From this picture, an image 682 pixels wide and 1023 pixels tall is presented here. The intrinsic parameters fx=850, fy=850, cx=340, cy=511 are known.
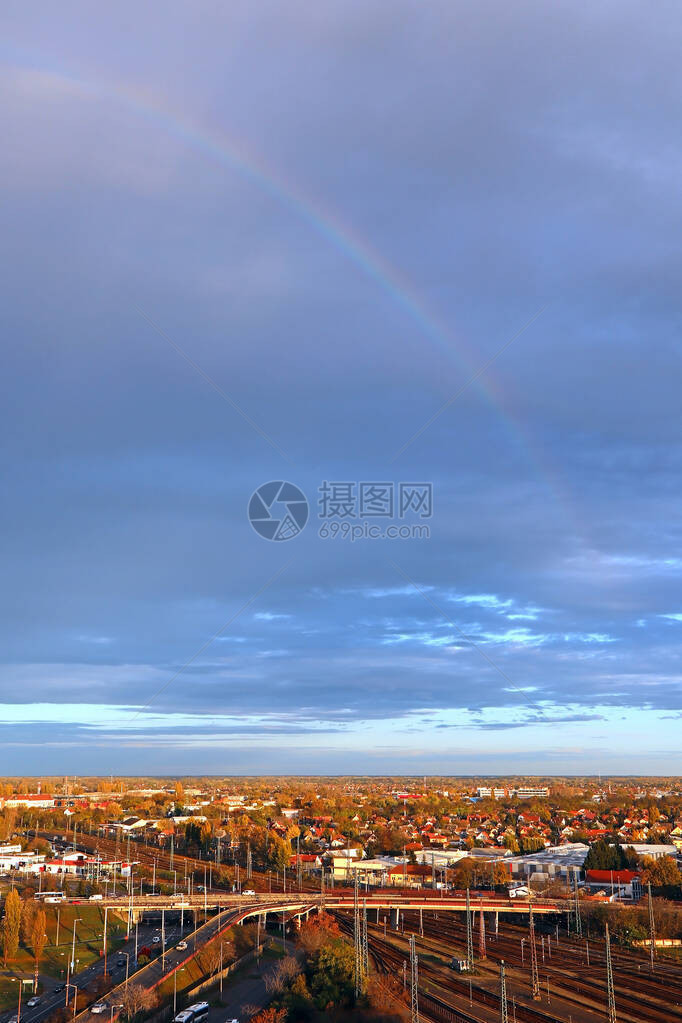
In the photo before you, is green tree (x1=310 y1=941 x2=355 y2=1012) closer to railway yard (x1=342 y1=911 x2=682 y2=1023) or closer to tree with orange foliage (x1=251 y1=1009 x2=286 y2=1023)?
tree with orange foliage (x1=251 y1=1009 x2=286 y2=1023)

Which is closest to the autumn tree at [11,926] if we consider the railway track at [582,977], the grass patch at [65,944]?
the grass patch at [65,944]

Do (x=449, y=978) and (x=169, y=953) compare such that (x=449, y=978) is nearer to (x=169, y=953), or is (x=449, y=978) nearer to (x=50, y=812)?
(x=169, y=953)

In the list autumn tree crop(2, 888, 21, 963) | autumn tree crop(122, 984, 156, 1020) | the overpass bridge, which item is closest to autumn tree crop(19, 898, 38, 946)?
autumn tree crop(2, 888, 21, 963)

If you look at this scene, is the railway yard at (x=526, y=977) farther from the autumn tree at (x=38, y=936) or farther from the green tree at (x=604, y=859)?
the green tree at (x=604, y=859)

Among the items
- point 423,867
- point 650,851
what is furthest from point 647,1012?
point 650,851

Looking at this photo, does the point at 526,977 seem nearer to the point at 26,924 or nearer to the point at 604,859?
the point at 26,924
